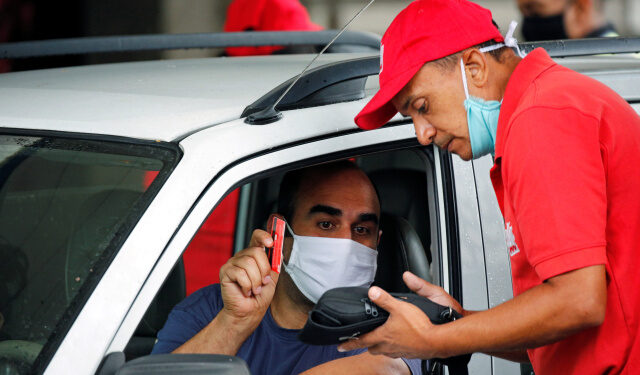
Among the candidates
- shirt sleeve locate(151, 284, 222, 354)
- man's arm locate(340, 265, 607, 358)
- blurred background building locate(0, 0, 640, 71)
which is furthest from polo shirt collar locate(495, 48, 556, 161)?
blurred background building locate(0, 0, 640, 71)

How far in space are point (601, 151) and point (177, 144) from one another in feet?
2.81

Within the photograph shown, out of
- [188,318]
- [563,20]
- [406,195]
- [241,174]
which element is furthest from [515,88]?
[563,20]

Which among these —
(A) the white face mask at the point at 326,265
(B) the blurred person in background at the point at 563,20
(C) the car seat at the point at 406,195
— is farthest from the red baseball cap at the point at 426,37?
A: (B) the blurred person in background at the point at 563,20

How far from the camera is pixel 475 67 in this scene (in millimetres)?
1863

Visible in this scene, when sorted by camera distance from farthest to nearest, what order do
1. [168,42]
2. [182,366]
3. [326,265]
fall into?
[168,42] < [326,265] < [182,366]

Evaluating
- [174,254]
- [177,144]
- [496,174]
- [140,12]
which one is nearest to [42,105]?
[177,144]

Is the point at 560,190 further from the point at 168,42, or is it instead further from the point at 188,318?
the point at 168,42

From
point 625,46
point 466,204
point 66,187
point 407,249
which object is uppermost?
point 625,46

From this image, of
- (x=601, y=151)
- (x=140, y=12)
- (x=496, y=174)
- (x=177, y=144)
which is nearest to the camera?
(x=601, y=151)

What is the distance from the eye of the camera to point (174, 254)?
5.37 ft

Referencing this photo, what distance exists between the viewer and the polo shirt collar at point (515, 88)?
176 cm

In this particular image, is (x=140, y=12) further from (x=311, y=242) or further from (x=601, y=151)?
(x=601, y=151)

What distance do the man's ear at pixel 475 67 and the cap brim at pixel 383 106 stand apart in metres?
0.10

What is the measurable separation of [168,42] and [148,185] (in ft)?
5.12
